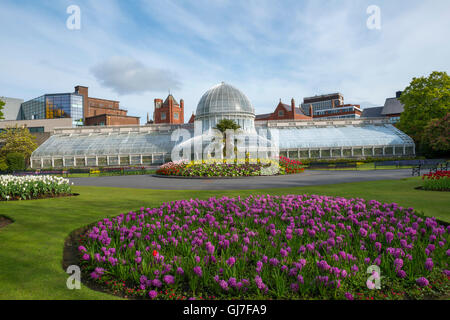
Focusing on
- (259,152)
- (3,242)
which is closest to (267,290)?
(3,242)

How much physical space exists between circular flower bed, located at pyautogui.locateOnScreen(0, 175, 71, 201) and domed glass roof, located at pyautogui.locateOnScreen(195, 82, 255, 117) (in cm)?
3986

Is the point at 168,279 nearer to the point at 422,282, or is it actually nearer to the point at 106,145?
the point at 422,282

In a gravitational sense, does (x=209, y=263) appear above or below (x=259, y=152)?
below

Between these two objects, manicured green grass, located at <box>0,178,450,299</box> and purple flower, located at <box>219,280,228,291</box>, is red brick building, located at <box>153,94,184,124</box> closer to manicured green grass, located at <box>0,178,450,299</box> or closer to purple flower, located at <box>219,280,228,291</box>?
manicured green grass, located at <box>0,178,450,299</box>

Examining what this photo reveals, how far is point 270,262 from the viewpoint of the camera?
4.32 metres

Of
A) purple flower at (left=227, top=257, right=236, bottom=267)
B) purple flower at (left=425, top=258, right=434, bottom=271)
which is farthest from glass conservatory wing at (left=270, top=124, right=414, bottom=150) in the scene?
purple flower at (left=227, top=257, right=236, bottom=267)

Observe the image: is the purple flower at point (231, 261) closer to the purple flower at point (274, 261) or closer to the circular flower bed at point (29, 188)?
the purple flower at point (274, 261)

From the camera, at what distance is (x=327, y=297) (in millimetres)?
3586

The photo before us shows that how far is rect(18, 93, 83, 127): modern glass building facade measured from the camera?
11150 centimetres

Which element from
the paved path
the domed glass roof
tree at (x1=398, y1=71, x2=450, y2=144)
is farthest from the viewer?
the domed glass roof

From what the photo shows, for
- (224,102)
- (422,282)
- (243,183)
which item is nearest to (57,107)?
(224,102)

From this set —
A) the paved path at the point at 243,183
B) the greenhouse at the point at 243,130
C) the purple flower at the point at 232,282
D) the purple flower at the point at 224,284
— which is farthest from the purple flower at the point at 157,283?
the greenhouse at the point at 243,130
